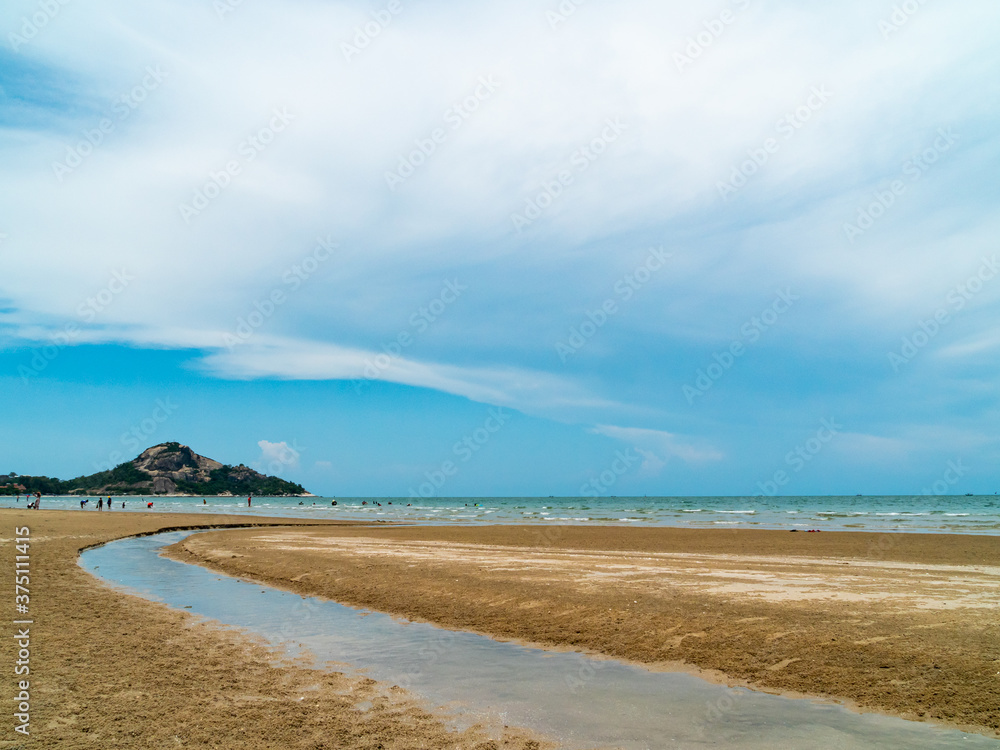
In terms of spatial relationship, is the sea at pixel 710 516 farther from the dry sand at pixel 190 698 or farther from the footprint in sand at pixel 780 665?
the dry sand at pixel 190 698

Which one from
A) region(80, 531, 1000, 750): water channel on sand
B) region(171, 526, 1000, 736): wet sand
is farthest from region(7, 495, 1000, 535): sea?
region(80, 531, 1000, 750): water channel on sand

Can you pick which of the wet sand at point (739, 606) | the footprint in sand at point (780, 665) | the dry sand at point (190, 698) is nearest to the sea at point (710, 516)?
the wet sand at point (739, 606)

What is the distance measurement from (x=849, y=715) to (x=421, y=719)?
7.03 m

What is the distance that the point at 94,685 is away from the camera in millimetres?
9781

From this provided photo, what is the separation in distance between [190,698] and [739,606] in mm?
12881

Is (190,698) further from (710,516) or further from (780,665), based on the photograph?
(710,516)

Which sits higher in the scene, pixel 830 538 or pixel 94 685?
pixel 94 685

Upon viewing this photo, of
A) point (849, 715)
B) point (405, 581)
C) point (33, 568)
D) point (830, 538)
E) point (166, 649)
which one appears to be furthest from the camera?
point (830, 538)

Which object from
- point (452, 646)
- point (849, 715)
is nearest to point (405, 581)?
point (452, 646)

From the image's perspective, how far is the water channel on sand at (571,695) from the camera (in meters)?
8.67

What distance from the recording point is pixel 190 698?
31.0 ft

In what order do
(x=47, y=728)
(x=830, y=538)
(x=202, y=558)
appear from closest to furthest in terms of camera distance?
(x=47, y=728), (x=202, y=558), (x=830, y=538)

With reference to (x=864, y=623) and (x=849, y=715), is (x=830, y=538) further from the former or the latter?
(x=849, y=715)

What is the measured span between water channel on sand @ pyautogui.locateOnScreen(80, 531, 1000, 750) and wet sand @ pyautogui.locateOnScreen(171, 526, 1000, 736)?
87 centimetres
